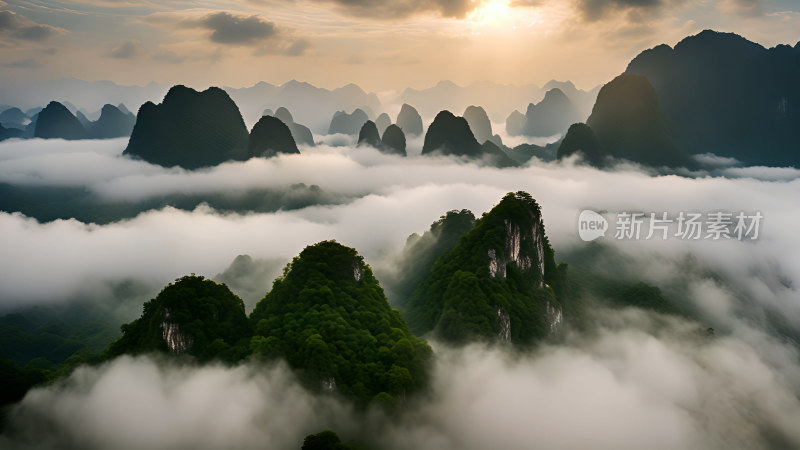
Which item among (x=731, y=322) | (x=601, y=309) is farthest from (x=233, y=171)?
(x=731, y=322)

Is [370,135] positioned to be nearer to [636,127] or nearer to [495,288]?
[636,127]

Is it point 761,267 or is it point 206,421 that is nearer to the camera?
Answer: point 206,421

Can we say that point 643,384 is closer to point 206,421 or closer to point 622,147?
point 206,421

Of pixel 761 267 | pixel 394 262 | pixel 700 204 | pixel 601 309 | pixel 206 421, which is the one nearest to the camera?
pixel 206 421

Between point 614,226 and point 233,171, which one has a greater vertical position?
point 233,171

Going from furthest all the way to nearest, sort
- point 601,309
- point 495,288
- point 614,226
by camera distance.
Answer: point 614,226
point 601,309
point 495,288

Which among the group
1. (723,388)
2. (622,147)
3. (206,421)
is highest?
(622,147)

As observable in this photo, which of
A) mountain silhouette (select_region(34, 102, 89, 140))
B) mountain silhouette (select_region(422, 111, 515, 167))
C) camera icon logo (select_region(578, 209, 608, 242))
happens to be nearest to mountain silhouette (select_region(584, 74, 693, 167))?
mountain silhouette (select_region(422, 111, 515, 167))

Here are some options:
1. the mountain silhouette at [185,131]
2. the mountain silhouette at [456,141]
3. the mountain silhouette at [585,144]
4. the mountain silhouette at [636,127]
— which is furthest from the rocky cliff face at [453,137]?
the mountain silhouette at [185,131]

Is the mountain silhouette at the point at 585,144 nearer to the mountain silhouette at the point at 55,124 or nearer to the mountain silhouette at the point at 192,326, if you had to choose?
the mountain silhouette at the point at 192,326
